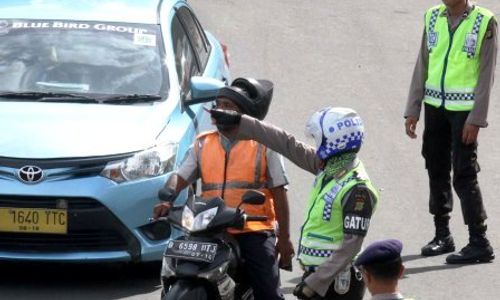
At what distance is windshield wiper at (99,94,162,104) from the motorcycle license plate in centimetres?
280

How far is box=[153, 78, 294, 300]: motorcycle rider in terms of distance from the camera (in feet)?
24.6

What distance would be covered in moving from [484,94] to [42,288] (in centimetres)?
318

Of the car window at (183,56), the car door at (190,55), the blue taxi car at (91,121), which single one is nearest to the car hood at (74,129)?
the blue taxi car at (91,121)

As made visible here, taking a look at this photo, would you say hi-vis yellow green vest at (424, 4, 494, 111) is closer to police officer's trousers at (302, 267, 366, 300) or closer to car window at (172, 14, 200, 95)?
car window at (172, 14, 200, 95)

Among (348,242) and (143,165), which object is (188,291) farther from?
(143,165)

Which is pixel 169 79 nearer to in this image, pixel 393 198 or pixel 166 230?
pixel 166 230

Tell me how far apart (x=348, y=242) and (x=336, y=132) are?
54 cm

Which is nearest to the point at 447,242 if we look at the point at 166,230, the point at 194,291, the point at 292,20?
the point at 166,230

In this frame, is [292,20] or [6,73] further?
[292,20]

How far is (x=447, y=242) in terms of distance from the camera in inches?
397

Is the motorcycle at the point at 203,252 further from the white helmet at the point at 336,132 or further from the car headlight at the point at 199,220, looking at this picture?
the white helmet at the point at 336,132

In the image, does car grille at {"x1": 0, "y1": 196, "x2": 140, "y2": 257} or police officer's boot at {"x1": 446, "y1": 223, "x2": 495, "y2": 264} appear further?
police officer's boot at {"x1": 446, "y1": 223, "x2": 495, "y2": 264}

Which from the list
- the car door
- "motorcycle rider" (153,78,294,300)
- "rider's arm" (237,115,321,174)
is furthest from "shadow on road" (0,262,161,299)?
"rider's arm" (237,115,321,174)

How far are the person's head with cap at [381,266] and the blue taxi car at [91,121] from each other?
343 cm
